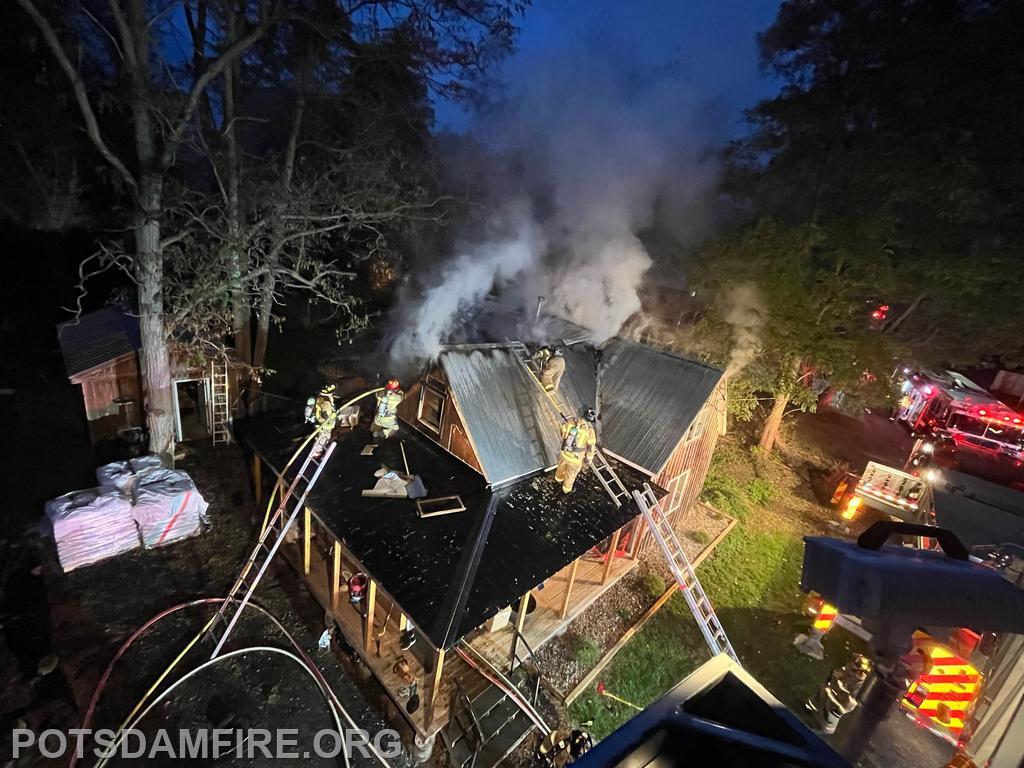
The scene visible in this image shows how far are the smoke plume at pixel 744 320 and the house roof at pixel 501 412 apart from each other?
8835 mm

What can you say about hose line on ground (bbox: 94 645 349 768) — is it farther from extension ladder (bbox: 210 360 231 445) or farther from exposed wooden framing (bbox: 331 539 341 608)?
extension ladder (bbox: 210 360 231 445)

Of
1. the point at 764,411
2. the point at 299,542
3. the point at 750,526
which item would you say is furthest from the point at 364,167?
the point at 764,411

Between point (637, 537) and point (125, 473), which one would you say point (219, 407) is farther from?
point (637, 537)

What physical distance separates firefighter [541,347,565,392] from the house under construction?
42 cm

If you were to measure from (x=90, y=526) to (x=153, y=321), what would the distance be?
5.67 meters

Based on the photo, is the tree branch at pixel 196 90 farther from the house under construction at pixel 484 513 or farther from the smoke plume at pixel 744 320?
the smoke plume at pixel 744 320

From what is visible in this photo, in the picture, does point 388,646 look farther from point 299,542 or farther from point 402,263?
point 402,263

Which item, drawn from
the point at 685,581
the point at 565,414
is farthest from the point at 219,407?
the point at 685,581

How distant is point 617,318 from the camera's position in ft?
55.1

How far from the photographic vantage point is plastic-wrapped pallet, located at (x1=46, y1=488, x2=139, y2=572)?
383 inches

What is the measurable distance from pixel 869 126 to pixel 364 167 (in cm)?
1760

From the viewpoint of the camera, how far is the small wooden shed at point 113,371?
543 inches

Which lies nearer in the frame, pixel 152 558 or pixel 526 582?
pixel 526 582

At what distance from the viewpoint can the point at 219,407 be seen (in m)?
16.0
